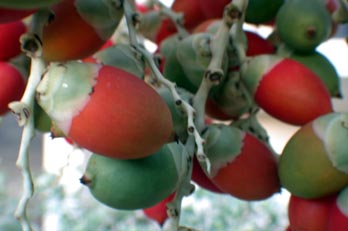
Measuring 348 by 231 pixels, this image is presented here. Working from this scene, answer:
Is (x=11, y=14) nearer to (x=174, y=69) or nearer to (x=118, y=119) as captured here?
(x=118, y=119)

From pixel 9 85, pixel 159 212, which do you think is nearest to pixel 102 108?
pixel 9 85

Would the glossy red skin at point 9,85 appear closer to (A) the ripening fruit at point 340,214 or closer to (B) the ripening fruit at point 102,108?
(B) the ripening fruit at point 102,108

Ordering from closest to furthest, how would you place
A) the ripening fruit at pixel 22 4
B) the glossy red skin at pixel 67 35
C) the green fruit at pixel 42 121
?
1. the ripening fruit at pixel 22 4
2. the glossy red skin at pixel 67 35
3. the green fruit at pixel 42 121

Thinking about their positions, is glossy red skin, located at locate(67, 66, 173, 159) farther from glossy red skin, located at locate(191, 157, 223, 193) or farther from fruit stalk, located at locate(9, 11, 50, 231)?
glossy red skin, located at locate(191, 157, 223, 193)

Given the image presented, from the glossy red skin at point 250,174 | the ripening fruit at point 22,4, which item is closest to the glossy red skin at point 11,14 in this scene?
the ripening fruit at point 22,4

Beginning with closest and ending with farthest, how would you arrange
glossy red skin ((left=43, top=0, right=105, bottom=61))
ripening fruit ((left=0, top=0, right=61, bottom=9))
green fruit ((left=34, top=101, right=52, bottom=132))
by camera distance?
1. ripening fruit ((left=0, top=0, right=61, bottom=9))
2. glossy red skin ((left=43, top=0, right=105, bottom=61))
3. green fruit ((left=34, top=101, right=52, bottom=132))

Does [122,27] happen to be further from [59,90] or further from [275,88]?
[59,90]

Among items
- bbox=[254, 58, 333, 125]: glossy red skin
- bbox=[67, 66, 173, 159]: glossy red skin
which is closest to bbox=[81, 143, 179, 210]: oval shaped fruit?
bbox=[67, 66, 173, 159]: glossy red skin
